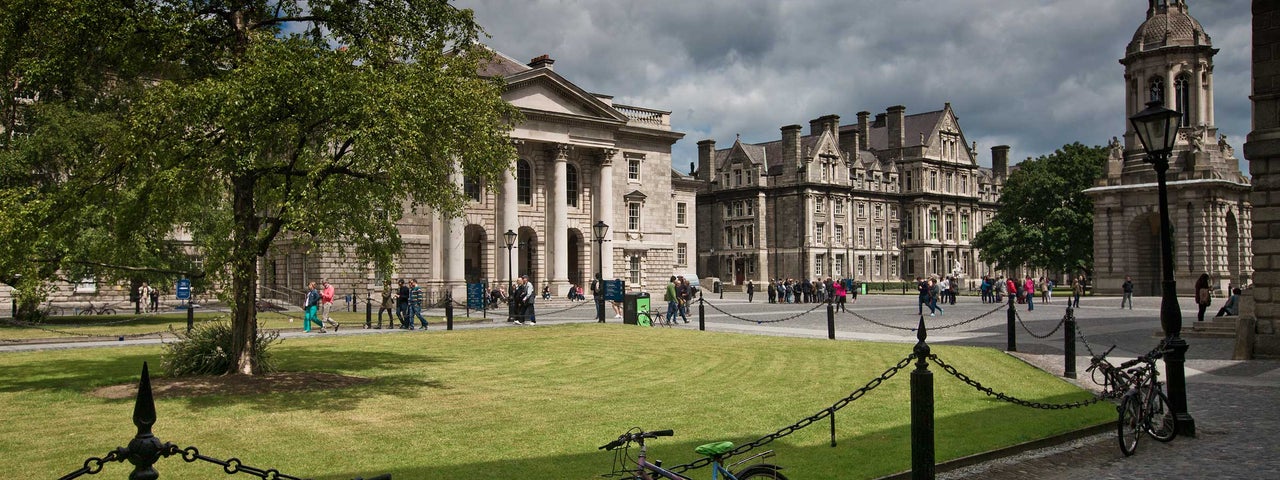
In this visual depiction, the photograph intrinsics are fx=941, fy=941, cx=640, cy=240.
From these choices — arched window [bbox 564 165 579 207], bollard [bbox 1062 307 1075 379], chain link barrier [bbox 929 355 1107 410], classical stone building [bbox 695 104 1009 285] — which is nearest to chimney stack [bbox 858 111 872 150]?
classical stone building [bbox 695 104 1009 285]

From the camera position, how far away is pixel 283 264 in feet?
175

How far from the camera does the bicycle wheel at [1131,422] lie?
31.6ft

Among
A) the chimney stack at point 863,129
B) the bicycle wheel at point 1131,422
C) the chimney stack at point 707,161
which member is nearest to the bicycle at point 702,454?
the bicycle wheel at point 1131,422

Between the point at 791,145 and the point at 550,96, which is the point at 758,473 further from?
the point at 791,145

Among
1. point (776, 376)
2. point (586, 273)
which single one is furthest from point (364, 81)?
point (586, 273)

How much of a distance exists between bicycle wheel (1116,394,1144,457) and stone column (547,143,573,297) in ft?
151

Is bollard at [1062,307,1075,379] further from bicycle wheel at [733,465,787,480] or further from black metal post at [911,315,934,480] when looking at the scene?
bicycle wheel at [733,465,787,480]

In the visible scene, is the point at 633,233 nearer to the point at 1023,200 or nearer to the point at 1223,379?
the point at 1023,200

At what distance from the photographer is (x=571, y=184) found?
58.0 m

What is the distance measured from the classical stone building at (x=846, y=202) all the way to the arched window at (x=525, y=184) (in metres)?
36.0

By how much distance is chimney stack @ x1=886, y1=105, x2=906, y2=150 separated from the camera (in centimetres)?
9725

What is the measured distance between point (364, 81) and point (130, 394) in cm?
556

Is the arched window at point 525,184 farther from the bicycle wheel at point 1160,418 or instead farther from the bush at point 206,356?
the bicycle wheel at point 1160,418

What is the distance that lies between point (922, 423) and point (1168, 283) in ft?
19.9
